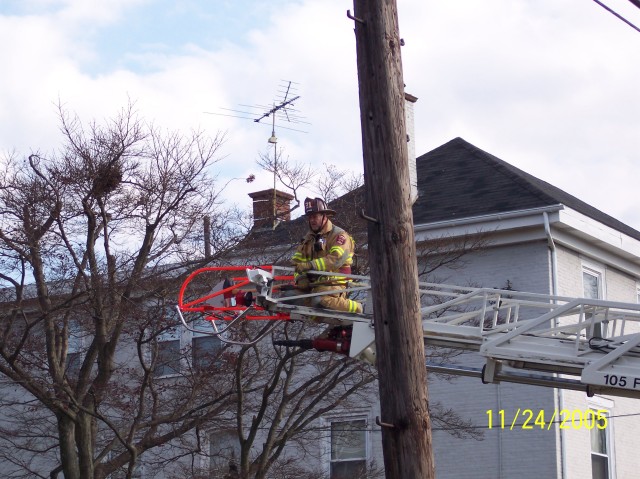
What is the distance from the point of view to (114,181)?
1332 centimetres

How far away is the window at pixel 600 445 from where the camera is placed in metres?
17.5

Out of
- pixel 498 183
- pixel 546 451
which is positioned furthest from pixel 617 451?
pixel 498 183

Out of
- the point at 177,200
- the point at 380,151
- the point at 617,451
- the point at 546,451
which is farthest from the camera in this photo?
the point at 617,451

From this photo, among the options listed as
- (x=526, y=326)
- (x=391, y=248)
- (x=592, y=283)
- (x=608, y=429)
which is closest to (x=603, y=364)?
(x=526, y=326)

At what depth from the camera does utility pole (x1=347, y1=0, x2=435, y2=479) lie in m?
6.57

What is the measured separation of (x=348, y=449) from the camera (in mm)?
18094

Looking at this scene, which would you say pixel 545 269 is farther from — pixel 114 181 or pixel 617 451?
pixel 114 181

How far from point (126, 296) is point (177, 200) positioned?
1.45m

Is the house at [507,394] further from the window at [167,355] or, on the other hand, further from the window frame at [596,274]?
the window at [167,355]

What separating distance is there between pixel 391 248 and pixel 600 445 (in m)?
12.1

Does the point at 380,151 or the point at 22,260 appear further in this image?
the point at 22,260

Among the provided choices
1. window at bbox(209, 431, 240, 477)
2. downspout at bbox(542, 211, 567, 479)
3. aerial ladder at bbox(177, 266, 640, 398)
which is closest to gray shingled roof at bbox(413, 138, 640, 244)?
downspout at bbox(542, 211, 567, 479)

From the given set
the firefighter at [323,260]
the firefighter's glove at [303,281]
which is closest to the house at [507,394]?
the firefighter at [323,260]

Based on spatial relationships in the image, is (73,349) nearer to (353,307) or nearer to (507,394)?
(507,394)
